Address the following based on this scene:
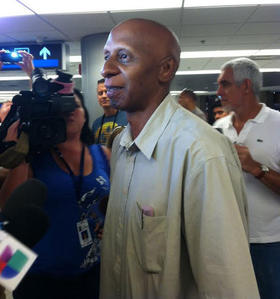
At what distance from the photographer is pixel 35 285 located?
1.12 m

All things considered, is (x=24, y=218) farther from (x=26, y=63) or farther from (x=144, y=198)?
(x=26, y=63)

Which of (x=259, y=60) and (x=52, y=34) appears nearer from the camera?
(x=52, y=34)

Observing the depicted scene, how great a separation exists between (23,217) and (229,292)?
53cm

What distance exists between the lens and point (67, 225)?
3.74 feet

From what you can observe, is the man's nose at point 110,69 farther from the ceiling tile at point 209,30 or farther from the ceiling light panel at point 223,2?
the ceiling tile at point 209,30

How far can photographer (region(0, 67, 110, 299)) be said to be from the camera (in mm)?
1124

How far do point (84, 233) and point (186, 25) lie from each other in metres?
3.95

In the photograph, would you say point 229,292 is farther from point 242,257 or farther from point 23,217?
point 23,217

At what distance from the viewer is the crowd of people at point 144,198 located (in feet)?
2.64

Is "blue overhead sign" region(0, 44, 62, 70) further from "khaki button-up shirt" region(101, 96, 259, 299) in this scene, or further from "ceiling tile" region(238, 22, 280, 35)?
"khaki button-up shirt" region(101, 96, 259, 299)

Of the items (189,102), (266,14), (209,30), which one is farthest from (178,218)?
(209,30)

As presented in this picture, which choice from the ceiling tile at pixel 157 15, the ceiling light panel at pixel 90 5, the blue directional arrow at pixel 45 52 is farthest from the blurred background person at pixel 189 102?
the blue directional arrow at pixel 45 52

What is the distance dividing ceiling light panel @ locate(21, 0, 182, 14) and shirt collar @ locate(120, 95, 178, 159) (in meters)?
2.98

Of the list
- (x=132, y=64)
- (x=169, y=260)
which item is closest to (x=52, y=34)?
(x=132, y=64)
